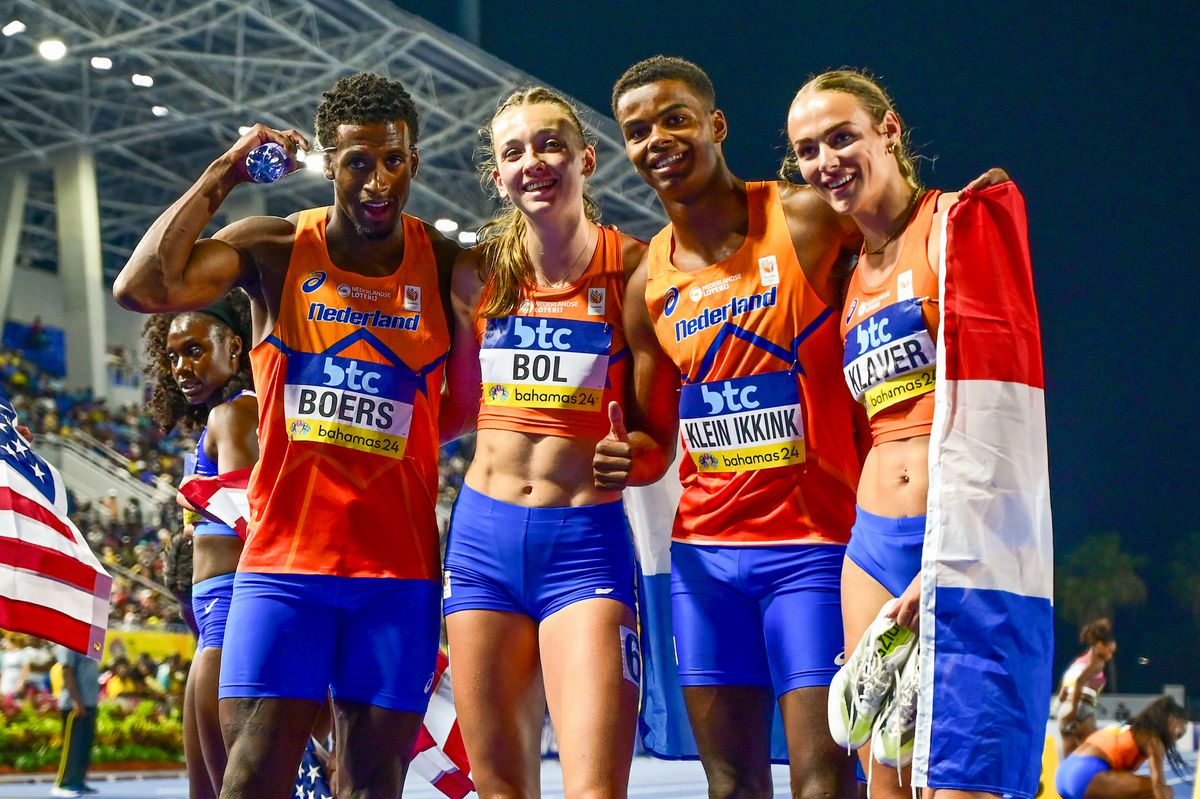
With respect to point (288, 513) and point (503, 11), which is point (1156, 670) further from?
point (288, 513)

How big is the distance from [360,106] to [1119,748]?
6693mm

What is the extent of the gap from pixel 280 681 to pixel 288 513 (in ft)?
1.40

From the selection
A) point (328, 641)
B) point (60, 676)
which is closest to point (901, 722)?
point (328, 641)

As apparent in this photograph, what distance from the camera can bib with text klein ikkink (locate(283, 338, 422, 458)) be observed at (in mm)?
3434

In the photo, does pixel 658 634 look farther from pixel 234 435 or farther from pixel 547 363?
pixel 234 435

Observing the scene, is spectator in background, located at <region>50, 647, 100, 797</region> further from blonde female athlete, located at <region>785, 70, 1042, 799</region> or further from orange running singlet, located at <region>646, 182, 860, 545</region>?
blonde female athlete, located at <region>785, 70, 1042, 799</region>

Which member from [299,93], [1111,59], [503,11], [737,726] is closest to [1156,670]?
[1111,59]

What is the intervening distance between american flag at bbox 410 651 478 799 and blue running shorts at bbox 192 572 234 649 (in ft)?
2.58

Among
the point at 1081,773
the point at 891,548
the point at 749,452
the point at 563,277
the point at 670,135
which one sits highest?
the point at 670,135

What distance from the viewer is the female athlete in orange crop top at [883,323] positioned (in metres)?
2.93

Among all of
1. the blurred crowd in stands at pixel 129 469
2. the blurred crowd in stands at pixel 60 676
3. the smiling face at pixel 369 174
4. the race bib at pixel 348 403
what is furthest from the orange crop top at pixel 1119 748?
the blurred crowd in stands at pixel 129 469

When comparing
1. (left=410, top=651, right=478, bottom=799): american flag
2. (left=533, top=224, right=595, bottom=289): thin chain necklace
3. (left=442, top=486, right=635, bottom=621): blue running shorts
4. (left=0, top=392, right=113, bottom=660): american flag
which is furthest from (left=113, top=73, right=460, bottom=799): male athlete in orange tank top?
(left=410, top=651, right=478, bottom=799): american flag

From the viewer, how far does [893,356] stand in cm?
299

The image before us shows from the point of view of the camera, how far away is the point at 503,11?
137 ft
